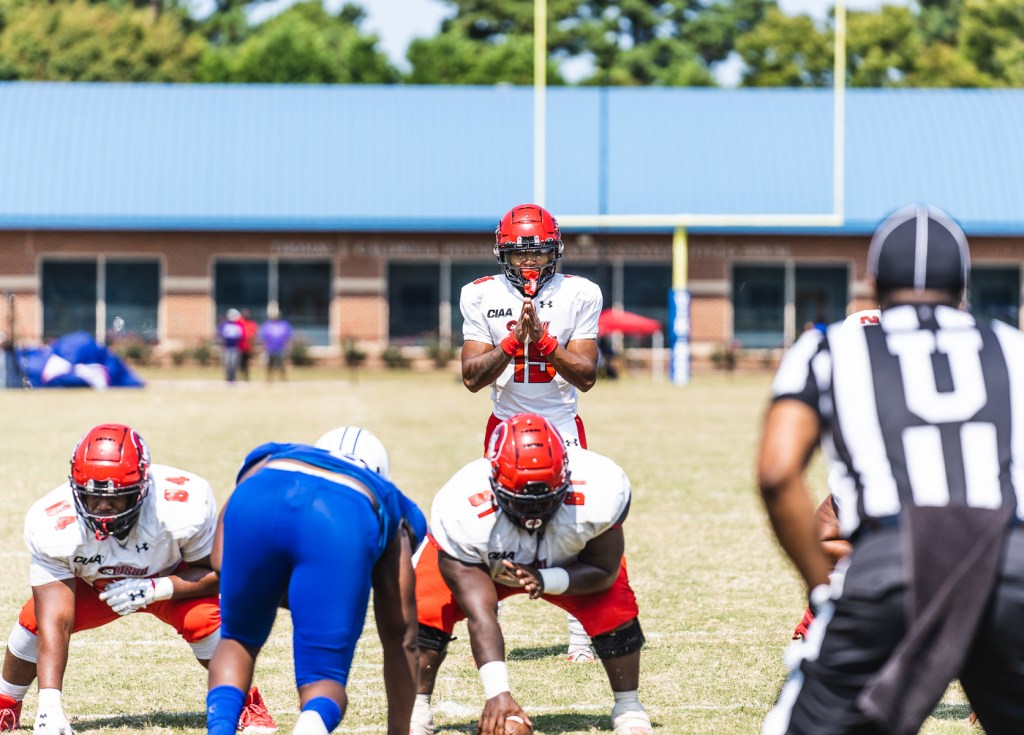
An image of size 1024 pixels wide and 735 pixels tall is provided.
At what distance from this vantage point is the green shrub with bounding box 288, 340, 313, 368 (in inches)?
1359

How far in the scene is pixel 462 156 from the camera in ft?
113

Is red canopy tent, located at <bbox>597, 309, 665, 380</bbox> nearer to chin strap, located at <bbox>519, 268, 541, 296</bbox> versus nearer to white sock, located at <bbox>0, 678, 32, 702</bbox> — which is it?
chin strap, located at <bbox>519, 268, 541, 296</bbox>

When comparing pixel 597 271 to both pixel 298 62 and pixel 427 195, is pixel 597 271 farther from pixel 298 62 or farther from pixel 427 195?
pixel 298 62

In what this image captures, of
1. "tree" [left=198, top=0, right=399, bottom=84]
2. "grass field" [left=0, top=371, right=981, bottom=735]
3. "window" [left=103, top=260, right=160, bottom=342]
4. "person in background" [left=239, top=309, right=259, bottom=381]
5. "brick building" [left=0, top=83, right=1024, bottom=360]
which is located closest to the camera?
"grass field" [left=0, top=371, right=981, bottom=735]

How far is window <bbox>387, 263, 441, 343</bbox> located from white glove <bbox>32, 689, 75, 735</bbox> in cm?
2990

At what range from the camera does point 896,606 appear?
3371mm

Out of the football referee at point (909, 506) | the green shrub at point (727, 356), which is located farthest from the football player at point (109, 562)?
the green shrub at point (727, 356)

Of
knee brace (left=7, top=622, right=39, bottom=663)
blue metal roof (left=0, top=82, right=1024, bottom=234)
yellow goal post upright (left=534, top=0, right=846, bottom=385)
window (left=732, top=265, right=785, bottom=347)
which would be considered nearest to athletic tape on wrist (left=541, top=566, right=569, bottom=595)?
knee brace (left=7, top=622, right=39, bottom=663)

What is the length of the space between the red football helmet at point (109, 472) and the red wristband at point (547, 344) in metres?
1.85

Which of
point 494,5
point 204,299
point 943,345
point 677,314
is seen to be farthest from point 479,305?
point 494,5

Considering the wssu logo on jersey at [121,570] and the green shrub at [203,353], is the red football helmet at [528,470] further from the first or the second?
the green shrub at [203,353]

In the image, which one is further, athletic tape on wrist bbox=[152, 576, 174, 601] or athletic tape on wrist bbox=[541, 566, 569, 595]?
athletic tape on wrist bbox=[152, 576, 174, 601]

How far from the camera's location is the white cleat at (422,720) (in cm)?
567

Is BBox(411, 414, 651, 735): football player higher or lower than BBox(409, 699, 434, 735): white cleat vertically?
higher
